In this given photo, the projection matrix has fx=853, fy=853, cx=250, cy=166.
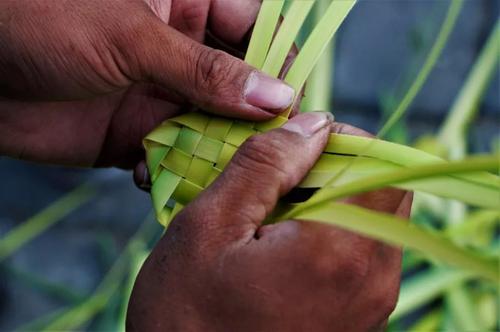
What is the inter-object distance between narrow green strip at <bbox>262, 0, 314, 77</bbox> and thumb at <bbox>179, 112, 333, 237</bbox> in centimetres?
17

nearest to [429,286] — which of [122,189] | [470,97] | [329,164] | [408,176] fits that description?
[470,97]

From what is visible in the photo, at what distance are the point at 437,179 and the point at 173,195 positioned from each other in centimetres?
30

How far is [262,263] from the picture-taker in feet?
2.48

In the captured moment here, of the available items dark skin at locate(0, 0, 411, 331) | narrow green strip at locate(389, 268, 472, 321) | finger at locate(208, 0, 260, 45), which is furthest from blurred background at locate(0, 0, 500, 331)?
finger at locate(208, 0, 260, 45)

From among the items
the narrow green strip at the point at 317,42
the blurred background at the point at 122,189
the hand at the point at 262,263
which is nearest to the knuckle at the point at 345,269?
the hand at the point at 262,263

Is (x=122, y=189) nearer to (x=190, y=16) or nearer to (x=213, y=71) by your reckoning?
(x=190, y=16)

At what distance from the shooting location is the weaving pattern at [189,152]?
885 millimetres

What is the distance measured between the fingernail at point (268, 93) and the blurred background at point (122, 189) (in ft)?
2.35

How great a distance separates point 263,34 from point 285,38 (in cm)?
3

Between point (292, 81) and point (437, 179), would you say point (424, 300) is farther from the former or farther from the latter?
point (437, 179)

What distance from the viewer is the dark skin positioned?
0.76 metres

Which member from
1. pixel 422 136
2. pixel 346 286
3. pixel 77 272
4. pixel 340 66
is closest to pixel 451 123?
pixel 422 136

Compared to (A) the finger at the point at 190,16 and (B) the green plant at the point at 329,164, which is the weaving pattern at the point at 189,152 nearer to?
(B) the green plant at the point at 329,164

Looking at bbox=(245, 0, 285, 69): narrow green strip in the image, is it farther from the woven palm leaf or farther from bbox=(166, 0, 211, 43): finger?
bbox=(166, 0, 211, 43): finger
